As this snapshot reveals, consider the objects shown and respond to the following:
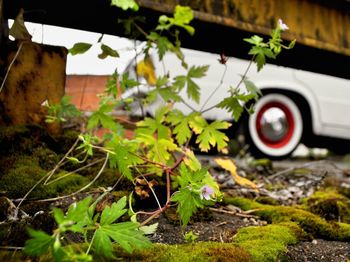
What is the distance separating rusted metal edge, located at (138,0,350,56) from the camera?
1.95 m

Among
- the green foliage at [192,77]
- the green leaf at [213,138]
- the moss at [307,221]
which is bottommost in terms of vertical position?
the moss at [307,221]

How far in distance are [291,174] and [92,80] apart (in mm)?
1718

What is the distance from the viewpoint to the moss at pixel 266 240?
48.8 inches

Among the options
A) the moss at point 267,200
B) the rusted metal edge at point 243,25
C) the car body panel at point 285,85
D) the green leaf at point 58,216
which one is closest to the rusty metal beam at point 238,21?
the rusted metal edge at point 243,25

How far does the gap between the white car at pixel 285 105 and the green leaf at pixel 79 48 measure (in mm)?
3134

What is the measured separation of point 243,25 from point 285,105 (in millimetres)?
3679

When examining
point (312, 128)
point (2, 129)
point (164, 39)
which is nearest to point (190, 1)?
point (164, 39)

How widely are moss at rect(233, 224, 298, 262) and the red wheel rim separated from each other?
3982 mm

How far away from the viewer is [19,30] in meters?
1.84

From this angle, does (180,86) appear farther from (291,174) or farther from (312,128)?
(312,128)

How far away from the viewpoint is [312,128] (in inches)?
229

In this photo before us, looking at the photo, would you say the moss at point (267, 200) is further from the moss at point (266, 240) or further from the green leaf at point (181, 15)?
the green leaf at point (181, 15)

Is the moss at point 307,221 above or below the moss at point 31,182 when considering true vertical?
below

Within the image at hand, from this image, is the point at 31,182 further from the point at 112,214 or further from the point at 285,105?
the point at 285,105
